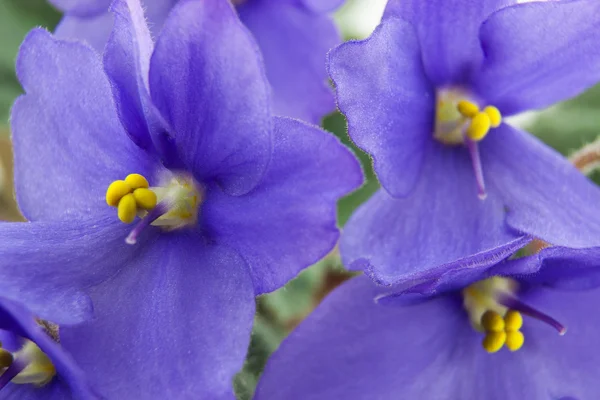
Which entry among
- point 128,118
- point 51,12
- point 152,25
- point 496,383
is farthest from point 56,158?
point 51,12

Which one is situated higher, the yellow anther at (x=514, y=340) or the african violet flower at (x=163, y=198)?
the african violet flower at (x=163, y=198)

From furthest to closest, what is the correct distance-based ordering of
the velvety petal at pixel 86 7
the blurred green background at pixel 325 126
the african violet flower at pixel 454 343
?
the blurred green background at pixel 325 126, the velvety petal at pixel 86 7, the african violet flower at pixel 454 343

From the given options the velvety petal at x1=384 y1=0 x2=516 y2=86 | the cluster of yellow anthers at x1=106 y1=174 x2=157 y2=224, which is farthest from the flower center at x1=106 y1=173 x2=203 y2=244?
the velvety petal at x1=384 y1=0 x2=516 y2=86

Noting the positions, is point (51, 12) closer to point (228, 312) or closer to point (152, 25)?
point (152, 25)

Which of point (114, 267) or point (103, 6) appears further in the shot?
point (103, 6)

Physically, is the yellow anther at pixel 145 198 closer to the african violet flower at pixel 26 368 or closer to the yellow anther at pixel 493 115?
the african violet flower at pixel 26 368

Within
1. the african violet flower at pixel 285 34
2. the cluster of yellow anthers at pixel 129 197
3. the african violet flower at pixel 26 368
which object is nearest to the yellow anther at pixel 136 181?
the cluster of yellow anthers at pixel 129 197
